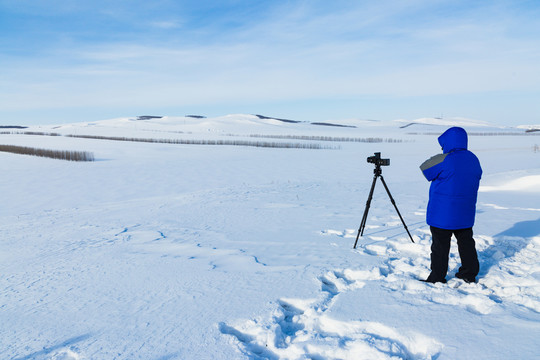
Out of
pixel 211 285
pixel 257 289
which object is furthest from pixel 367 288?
pixel 211 285

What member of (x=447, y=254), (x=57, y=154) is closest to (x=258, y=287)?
(x=447, y=254)

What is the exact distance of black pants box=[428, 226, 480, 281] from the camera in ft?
12.6

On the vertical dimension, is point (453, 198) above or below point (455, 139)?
below

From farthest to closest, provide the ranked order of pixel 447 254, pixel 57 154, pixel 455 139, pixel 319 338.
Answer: pixel 57 154
pixel 447 254
pixel 455 139
pixel 319 338

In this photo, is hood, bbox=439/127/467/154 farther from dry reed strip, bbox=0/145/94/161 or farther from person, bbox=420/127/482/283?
dry reed strip, bbox=0/145/94/161

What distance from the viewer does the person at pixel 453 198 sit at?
3686 mm

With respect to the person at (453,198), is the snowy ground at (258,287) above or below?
below

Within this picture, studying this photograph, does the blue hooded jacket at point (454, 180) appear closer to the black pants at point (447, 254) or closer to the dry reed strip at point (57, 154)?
the black pants at point (447, 254)

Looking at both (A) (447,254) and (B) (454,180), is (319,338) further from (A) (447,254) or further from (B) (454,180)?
(B) (454,180)

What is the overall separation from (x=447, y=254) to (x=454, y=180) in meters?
0.77

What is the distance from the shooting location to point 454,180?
12.1ft

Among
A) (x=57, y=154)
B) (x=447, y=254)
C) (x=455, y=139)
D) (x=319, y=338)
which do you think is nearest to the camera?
(x=319, y=338)

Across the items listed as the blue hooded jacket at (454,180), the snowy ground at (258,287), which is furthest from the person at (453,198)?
the snowy ground at (258,287)

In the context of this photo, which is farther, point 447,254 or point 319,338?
point 447,254
